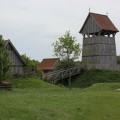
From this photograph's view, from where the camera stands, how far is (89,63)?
69.8m

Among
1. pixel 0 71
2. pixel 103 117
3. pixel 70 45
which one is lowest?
pixel 103 117

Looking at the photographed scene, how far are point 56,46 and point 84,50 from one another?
19977 millimetres

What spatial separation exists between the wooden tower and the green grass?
7.32 ft

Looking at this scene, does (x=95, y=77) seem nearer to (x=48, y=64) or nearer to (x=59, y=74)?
(x=59, y=74)

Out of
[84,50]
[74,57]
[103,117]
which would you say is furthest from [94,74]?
[103,117]

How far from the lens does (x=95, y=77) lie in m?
63.7

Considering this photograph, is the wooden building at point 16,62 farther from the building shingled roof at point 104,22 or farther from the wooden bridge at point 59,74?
the building shingled roof at point 104,22

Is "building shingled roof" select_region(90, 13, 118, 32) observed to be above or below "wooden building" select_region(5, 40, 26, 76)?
above

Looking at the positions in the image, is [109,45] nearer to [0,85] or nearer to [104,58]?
[104,58]

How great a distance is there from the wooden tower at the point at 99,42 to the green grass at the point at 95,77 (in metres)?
2.23

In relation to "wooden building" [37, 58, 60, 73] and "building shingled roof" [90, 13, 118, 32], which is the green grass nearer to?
"building shingled roof" [90, 13, 118, 32]

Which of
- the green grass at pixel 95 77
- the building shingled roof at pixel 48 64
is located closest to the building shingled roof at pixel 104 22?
the green grass at pixel 95 77

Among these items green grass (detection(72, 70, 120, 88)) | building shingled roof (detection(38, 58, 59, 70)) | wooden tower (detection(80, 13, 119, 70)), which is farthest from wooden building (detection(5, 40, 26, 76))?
building shingled roof (detection(38, 58, 59, 70))

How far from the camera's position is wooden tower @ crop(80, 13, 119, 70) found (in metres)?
69.4
